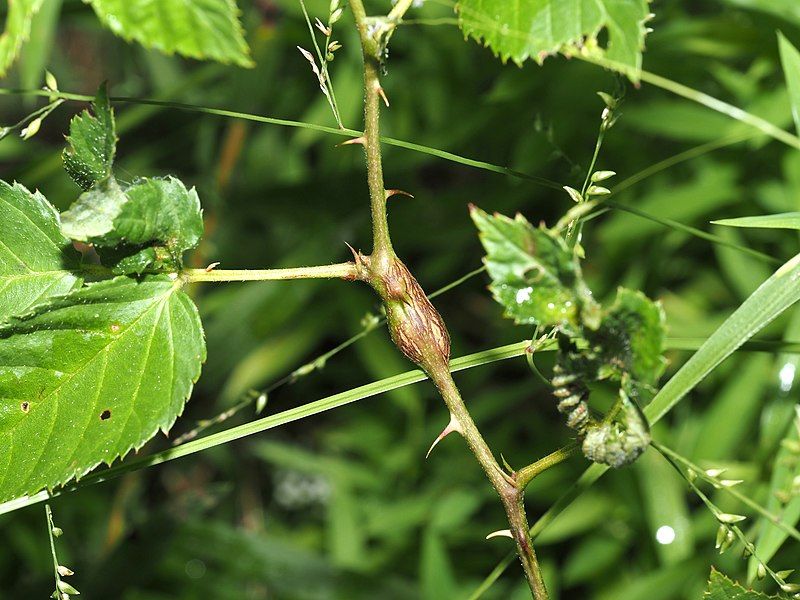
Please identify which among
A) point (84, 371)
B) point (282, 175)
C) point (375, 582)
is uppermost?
point (84, 371)

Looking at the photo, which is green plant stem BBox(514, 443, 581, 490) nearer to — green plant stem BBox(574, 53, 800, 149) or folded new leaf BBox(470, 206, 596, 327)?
folded new leaf BBox(470, 206, 596, 327)

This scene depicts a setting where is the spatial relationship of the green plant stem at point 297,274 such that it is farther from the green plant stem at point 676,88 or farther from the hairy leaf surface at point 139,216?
the green plant stem at point 676,88

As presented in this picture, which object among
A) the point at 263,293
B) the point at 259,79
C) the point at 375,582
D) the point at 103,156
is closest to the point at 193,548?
the point at 375,582

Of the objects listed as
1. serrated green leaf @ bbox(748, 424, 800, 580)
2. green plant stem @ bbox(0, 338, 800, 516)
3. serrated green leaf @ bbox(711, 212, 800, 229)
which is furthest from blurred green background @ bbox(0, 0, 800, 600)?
green plant stem @ bbox(0, 338, 800, 516)

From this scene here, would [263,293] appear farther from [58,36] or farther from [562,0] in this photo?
[58,36]

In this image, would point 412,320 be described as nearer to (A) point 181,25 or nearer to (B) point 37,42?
(A) point 181,25

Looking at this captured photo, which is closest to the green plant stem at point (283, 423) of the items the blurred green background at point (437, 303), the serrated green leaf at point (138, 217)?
the serrated green leaf at point (138, 217)
